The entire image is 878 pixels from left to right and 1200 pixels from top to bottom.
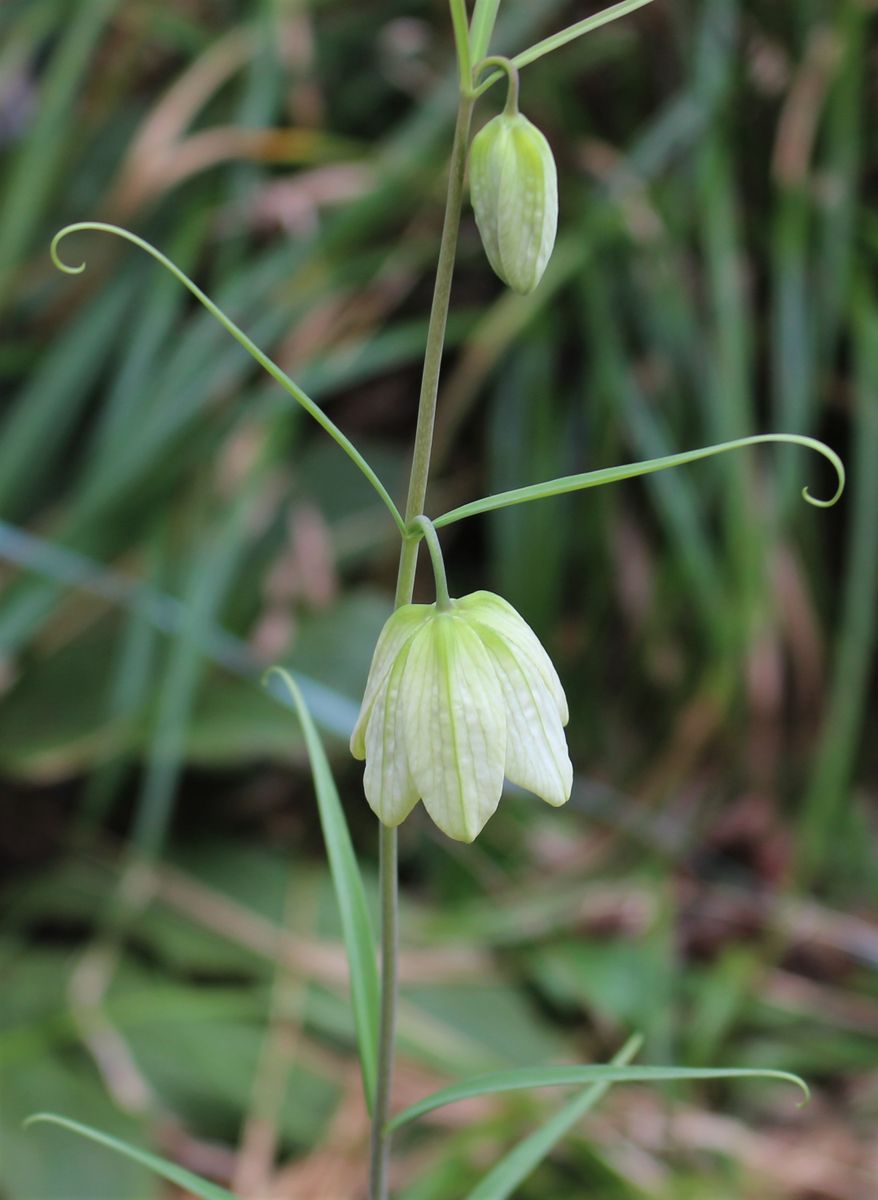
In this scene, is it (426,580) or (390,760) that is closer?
(390,760)

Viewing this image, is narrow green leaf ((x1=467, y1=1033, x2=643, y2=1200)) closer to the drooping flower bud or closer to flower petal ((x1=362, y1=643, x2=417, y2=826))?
flower petal ((x1=362, y1=643, x2=417, y2=826))

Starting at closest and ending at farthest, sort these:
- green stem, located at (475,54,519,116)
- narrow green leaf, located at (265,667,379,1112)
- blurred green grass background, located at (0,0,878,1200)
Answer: green stem, located at (475,54,519,116)
narrow green leaf, located at (265,667,379,1112)
blurred green grass background, located at (0,0,878,1200)

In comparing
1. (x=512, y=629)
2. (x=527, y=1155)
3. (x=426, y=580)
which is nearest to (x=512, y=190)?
(x=512, y=629)

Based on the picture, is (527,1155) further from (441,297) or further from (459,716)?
(441,297)

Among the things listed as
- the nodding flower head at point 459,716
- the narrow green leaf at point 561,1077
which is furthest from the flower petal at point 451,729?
the narrow green leaf at point 561,1077

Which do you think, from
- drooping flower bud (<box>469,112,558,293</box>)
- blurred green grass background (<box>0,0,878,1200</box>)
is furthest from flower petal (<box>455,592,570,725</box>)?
blurred green grass background (<box>0,0,878,1200</box>)

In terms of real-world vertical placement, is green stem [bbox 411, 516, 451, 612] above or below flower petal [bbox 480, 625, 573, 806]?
above

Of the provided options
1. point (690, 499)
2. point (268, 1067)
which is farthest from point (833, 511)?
point (268, 1067)
